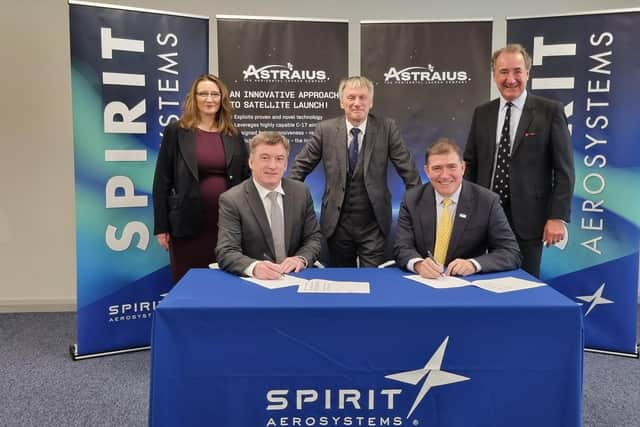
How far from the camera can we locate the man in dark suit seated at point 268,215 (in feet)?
7.84

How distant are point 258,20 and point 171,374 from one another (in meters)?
2.64

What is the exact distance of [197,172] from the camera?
302cm

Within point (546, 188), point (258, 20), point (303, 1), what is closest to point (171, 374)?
point (546, 188)

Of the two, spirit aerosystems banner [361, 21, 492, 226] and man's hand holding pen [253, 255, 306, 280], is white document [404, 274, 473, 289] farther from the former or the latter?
spirit aerosystems banner [361, 21, 492, 226]

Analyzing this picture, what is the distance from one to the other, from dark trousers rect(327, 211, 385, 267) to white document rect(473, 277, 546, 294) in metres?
1.08

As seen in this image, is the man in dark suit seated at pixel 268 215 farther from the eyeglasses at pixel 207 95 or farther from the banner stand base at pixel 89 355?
the banner stand base at pixel 89 355

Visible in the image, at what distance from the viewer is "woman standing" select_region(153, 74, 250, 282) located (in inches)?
119

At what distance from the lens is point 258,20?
3.67m

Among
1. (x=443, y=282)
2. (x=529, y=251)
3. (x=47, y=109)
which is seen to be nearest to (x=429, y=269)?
(x=443, y=282)

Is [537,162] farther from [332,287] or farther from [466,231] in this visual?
[332,287]

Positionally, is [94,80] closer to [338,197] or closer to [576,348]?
[338,197]

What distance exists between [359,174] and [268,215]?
0.74 meters

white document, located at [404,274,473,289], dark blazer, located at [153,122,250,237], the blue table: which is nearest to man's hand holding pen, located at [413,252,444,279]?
white document, located at [404,274,473,289]

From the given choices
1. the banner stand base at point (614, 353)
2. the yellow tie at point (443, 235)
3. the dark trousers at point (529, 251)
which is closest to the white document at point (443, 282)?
the yellow tie at point (443, 235)
